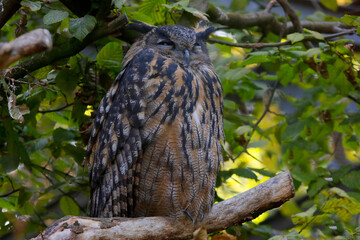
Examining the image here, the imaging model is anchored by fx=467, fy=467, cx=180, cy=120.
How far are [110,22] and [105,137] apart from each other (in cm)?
56

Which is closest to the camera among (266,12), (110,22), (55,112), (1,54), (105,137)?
(1,54)

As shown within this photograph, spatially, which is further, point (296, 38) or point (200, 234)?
point (296, 38)

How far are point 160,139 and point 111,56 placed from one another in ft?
2.06

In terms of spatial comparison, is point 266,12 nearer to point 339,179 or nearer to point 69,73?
point 339,179

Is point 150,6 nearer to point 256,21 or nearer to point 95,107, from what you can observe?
point 95,107

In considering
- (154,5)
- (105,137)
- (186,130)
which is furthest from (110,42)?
(186,130)

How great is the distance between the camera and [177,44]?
2115 mm

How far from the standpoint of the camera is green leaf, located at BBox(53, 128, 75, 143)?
2.43 m

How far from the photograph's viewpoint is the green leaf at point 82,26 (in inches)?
77.4

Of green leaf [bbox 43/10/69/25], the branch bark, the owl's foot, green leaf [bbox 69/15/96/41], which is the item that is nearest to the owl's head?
green leaf [bbox 69/15/96/41]

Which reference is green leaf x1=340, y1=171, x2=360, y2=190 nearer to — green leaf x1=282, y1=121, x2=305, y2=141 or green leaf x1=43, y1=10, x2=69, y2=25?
green leaf x1=282, y1=121, x2=305, y2=141

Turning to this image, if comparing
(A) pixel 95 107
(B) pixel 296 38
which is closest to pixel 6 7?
(A) pixel 95 107

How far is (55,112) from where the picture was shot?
2674 mm

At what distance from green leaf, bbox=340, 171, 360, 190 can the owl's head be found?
1.15m
